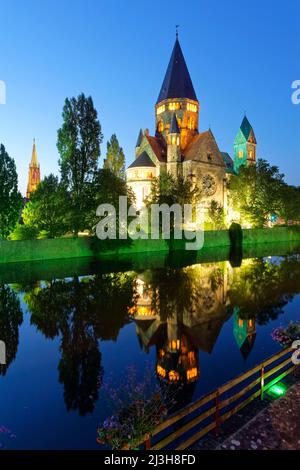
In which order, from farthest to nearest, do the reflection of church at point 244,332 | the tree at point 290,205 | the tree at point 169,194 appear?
the tree at point 290,205
the tree at point 169,194
the reflection of church at point 244,332

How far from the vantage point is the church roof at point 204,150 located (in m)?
56.9

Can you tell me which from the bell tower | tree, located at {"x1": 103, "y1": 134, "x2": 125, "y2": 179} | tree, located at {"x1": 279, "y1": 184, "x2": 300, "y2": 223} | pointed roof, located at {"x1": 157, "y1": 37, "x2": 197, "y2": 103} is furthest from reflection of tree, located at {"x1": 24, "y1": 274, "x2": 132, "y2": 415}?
pointed roof, located at {"x1": 157, "y1": 37, "x2": 197, "y2": 103}

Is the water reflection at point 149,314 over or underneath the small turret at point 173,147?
underneath

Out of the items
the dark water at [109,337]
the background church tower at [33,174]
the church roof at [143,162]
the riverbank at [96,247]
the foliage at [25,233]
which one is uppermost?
the background church tower at [33,174]

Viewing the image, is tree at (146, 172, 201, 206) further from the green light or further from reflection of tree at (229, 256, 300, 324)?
the green light

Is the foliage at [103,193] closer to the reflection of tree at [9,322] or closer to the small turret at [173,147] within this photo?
the reflection of tree at [9,322]

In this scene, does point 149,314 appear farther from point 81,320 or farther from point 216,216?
point 216,216

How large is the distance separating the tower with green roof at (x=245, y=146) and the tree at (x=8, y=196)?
63.8m

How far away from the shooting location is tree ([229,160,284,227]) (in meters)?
53.9

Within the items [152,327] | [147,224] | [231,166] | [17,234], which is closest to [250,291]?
[152,327]

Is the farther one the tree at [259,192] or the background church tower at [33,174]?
the background church tower at [33,174]

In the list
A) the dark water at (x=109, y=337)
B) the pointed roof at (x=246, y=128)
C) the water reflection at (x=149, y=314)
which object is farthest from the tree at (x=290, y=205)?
the dark water at (x=109, y=337)

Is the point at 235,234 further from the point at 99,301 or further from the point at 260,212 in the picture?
the point at 99,301
